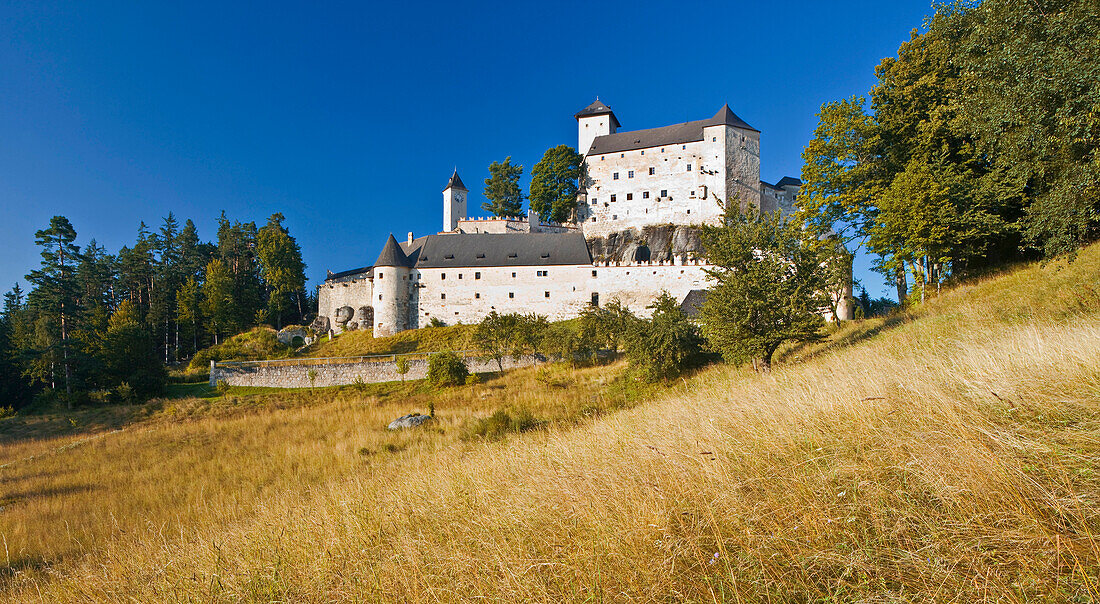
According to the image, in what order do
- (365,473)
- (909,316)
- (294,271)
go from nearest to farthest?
1. (365,473)
2. (909,316)
3. (294,271)

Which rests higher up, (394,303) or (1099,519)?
(394,303)

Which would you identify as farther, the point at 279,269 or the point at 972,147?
the point at 279,269

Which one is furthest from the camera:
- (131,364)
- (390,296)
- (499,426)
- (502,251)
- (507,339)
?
(502,251)

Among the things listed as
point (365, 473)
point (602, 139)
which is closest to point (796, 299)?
point (365, 473)

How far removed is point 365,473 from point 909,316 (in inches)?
666

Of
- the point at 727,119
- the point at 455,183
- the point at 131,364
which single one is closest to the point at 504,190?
the point at 455,183

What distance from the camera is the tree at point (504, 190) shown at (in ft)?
206

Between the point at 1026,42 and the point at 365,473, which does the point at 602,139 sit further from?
the point at 365,473

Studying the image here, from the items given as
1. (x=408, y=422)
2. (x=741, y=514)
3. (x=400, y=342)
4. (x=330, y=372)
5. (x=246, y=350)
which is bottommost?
(x=408, y=422)

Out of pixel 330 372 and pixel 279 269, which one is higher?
pixel 279 269

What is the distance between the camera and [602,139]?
56.1 metres

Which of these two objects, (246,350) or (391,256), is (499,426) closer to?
(391,256)

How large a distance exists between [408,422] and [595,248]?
37011 millimetres

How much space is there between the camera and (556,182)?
55.3m
